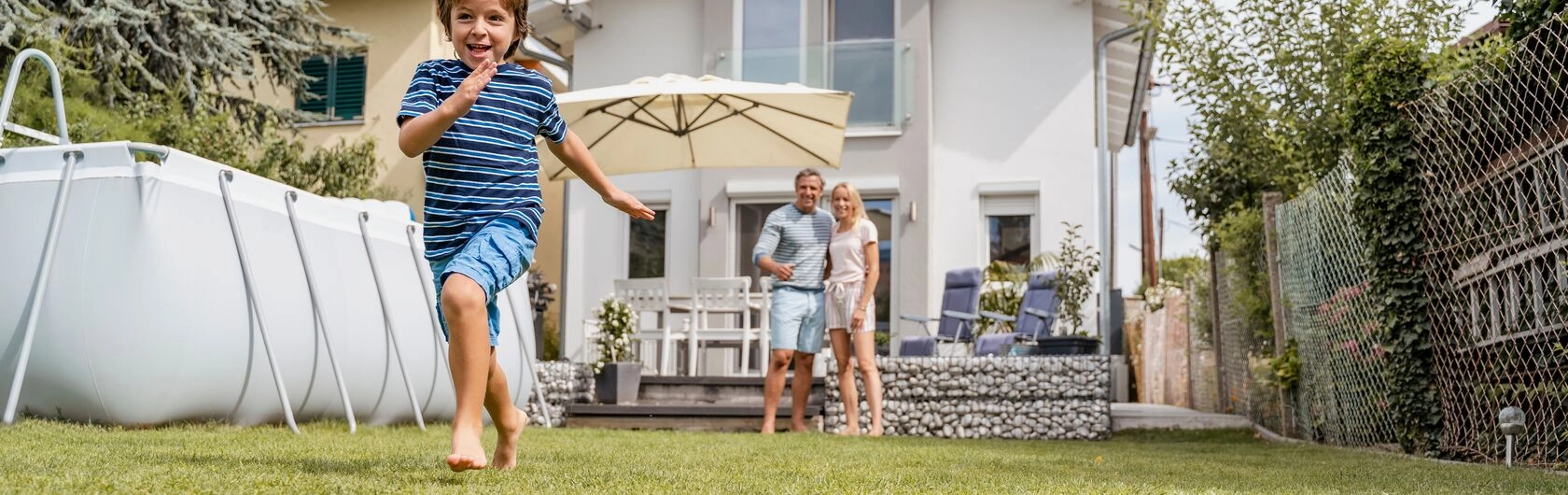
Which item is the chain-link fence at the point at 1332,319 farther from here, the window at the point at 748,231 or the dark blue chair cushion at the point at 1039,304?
the window at the point at 748,231

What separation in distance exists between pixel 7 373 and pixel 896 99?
9212 millimetres

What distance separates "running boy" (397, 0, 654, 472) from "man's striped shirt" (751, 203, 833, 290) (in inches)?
166

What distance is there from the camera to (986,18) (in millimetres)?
13172

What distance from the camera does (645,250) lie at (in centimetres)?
1388

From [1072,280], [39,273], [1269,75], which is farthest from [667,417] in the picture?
[39,273]

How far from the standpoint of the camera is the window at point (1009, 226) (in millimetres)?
13008

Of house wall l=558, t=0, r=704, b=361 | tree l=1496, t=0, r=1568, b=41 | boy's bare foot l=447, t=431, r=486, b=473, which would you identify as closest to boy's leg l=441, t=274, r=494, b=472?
boy's bare foot l=447, t=431, r=486, b=473

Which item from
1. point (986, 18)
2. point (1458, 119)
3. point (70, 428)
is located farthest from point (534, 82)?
point (986, 18)

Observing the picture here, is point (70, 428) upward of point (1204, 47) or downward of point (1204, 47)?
downward

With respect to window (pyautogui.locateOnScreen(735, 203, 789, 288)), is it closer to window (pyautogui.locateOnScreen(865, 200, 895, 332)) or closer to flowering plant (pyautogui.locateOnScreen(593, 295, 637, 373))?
window (pyautogui.locateOnScreen(865, 200, 895, 332))

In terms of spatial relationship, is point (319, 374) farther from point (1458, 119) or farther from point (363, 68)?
point (363, 68)

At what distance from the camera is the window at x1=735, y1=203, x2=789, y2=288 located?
13.3m

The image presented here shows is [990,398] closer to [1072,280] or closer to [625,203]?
[1072,280]

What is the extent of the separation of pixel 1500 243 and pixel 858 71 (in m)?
8.57
